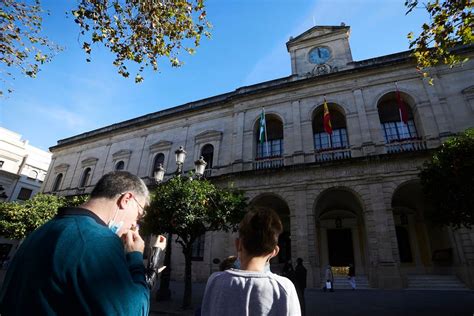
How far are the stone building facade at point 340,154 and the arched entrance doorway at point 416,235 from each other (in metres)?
0.06

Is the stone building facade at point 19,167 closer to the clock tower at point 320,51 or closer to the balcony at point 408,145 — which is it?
the clock tower at point 320,51

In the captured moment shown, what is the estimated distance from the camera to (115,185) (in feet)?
5.71

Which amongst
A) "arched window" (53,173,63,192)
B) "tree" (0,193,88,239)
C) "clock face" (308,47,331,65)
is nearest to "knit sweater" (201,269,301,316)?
"tree" (0,193,88,239)

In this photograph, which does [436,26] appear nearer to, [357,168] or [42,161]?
[357,168]

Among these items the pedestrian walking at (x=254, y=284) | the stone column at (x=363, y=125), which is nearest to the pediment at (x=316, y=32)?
the stone column at (x=363, y=125)

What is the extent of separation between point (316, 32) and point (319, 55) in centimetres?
204

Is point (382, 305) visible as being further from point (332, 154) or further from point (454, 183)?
point (332, 154)

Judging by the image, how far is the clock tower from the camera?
1718 centimetres

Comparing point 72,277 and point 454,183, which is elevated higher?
point 454,183

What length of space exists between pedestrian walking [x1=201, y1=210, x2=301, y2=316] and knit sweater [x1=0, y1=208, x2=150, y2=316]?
592 millimetres

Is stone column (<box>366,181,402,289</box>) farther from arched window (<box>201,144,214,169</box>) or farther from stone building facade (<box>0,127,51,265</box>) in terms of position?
stone building facade (<box>0,127,51,265</box>)

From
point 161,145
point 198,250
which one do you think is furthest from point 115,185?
point 161,145

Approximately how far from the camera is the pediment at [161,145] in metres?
20.7

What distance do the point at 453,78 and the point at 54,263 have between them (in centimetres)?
1935
